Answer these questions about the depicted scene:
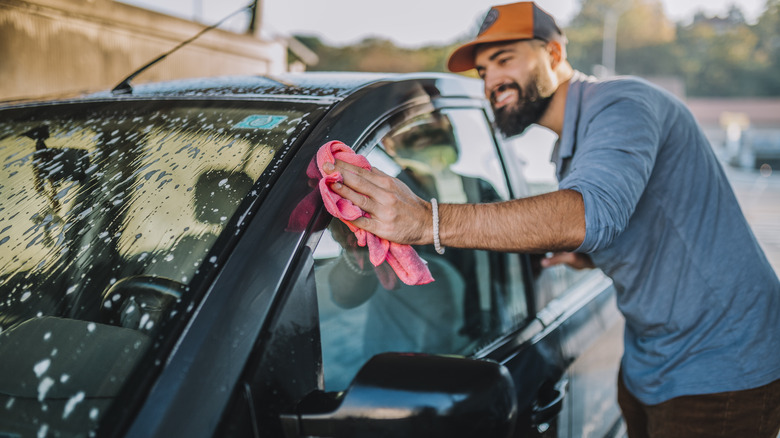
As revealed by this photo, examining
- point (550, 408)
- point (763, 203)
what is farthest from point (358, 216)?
point (763, 203)

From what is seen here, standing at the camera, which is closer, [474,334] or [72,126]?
[72,126]

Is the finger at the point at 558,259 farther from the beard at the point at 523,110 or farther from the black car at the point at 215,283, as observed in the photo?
the beard at the point at 523,110

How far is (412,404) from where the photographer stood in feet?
3.18

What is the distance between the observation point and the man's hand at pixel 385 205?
119 centimetres

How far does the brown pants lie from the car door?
376mm

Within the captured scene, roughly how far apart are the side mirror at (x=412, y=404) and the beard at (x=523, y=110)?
1.14m

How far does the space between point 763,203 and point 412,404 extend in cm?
1928

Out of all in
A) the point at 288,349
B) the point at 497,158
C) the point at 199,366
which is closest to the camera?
the point at 199,366

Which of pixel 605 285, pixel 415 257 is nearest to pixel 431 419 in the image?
pixel 415 257

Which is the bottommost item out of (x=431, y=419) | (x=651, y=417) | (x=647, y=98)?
(x=651, y=417)

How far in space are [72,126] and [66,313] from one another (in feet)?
2.28

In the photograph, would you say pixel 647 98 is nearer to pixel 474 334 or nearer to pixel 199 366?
pixel 474 334

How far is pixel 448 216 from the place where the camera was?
4.33 feet

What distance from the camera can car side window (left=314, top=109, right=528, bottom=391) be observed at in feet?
5.74
